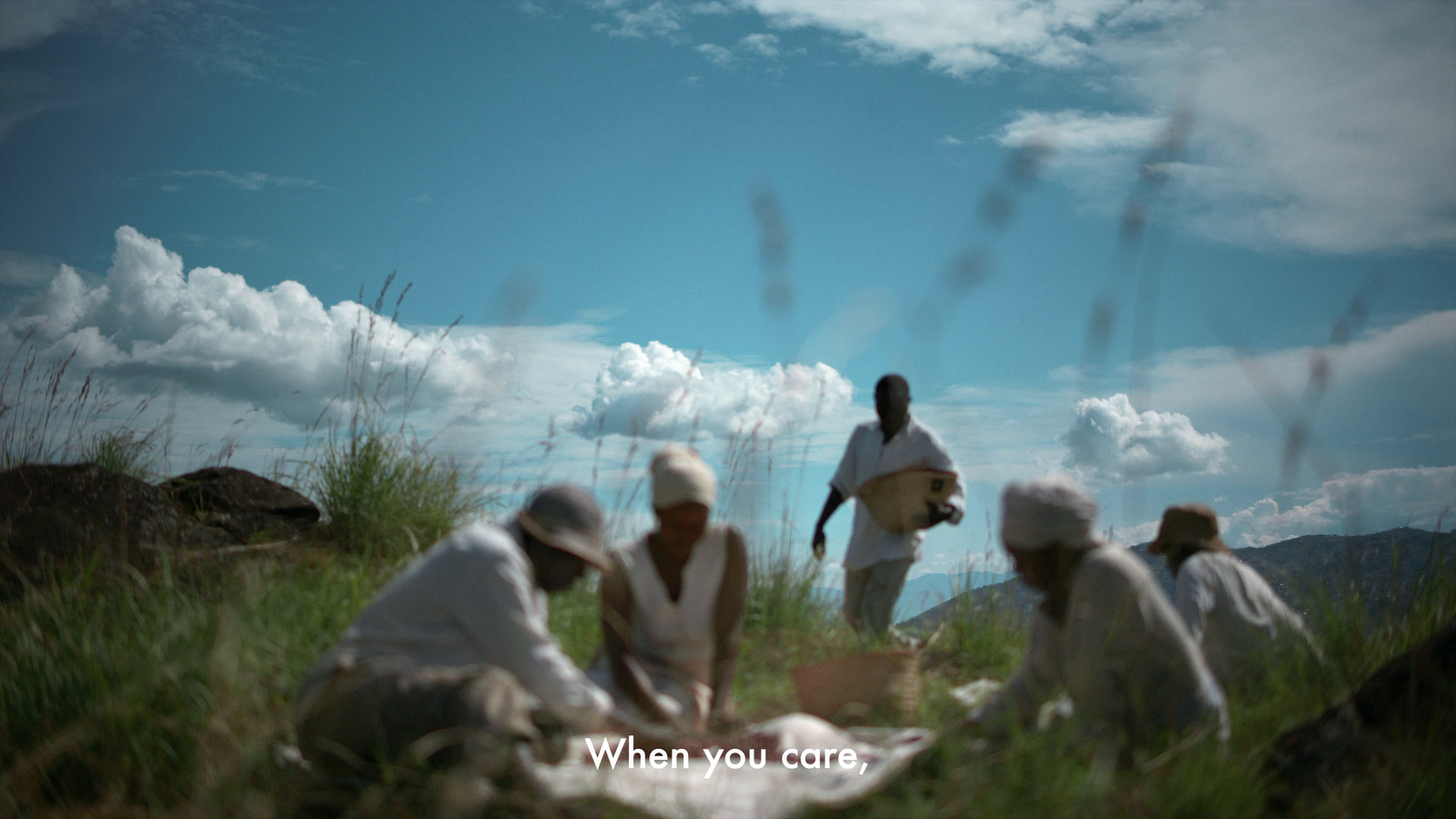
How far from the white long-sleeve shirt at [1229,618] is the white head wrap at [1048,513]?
54.8 inches

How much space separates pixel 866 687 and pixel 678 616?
0.74 meters

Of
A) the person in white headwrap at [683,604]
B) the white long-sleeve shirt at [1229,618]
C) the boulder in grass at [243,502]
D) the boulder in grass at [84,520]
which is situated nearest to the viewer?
the person in white headwrap at [683,604]

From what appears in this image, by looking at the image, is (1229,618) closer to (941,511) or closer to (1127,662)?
(1127,662)

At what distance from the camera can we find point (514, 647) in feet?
8.40

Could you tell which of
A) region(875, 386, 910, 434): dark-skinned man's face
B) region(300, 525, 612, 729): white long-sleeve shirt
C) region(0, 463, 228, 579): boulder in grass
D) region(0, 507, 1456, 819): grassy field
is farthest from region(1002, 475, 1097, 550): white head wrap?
region(0, 463, 228, 579): boulder in grass

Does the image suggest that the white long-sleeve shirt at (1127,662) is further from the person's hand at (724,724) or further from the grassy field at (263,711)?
the person's hand at (724,724)

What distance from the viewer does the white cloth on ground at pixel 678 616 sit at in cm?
360

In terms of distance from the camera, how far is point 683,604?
3.61m

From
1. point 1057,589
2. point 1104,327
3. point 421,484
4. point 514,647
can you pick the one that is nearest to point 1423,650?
point 1057,589

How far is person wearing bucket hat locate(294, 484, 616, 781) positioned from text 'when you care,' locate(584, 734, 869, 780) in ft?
0.51

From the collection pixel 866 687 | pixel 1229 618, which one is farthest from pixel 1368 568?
pixel 866 687

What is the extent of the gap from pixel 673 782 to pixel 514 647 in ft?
1.83

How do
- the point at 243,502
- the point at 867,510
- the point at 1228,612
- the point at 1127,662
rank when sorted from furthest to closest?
the point at 243,502 < the point at 867,510 < the point at 1228,612 < the point at 1127,662

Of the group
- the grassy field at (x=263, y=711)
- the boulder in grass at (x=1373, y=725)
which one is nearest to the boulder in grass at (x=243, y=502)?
the grassy field at (x=263, y=711)
